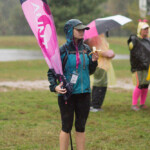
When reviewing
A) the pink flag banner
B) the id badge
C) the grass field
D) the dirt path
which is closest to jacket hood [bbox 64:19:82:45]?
the pink flag banner

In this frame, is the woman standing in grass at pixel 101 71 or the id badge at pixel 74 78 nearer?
the id badge at pixel 74 78

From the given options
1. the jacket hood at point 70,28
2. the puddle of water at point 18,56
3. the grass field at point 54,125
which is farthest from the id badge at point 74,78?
the puddle of water at point 18,56

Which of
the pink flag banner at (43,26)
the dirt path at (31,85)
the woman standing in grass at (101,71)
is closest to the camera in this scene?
the pink flag banner at (43,26)

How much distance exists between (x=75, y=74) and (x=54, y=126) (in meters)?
2.33

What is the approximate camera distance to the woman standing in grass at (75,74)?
4234 millimetres

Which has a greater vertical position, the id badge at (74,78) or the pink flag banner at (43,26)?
the pink flag banner at (43,26)

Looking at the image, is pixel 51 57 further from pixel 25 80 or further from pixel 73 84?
pixel 25 80

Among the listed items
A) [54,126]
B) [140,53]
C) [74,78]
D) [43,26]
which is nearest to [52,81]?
[74,78]

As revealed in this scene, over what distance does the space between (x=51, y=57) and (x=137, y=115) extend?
383cm

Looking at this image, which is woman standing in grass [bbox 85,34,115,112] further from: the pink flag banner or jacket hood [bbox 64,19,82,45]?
the pink flag banner

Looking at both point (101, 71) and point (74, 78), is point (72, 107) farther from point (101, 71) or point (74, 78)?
point (101, 71)

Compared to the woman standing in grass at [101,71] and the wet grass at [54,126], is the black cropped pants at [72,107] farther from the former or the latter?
the woman standing in grass at [101,71]

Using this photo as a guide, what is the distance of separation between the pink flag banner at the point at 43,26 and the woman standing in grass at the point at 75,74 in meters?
0.18

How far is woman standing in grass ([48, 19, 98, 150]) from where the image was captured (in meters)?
4.23
